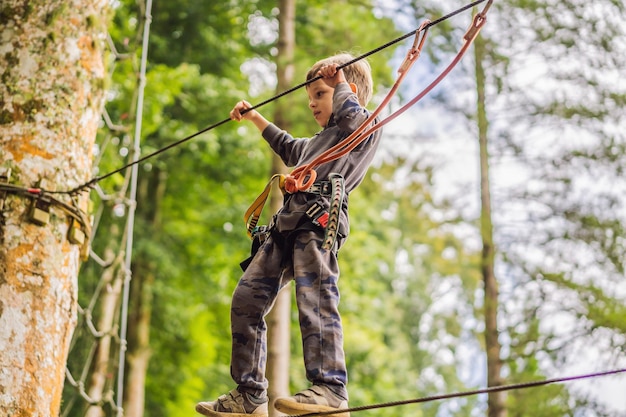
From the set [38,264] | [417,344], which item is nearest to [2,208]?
[38,264]

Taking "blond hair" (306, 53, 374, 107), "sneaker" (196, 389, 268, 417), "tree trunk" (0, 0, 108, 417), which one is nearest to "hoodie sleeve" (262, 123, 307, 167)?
"blond hair" (306, 53, 374, 107)

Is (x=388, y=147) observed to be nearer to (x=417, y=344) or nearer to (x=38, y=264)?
(x=38, y=264)

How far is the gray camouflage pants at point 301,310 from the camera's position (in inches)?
87.8

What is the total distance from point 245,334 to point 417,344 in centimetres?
1777

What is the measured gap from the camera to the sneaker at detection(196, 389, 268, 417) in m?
2.32

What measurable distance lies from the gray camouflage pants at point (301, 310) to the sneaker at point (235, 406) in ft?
0.10

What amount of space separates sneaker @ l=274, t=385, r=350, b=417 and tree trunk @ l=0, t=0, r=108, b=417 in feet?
3.06

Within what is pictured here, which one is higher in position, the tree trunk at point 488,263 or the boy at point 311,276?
the tree trunk at point 488,263

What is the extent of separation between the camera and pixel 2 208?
267cm

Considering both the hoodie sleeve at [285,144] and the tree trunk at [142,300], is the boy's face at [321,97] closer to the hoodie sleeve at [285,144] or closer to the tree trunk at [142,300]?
the hoodie sleeve at [285,144]

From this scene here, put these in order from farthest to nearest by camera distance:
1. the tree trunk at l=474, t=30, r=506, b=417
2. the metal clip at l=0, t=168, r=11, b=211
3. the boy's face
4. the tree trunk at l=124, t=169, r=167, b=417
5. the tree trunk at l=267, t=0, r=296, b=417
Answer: the tree trunk at l=124, t=169, r=167, b=417 < the tree trunk at l=474, t=30, r=506, b=417 < the tree trunk at l=267, t=0, r=296, b=417 < the metal clip at l=0, t=168, r=11, b=211 < the boy's face

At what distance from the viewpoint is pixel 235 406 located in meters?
2.34

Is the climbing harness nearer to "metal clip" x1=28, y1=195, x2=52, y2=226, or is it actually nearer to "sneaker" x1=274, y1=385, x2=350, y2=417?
"sneaker" x1=274, y1=385, x2=350, y2=417

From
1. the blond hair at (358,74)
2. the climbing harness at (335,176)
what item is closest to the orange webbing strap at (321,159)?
the climbing harness at (335,176)
